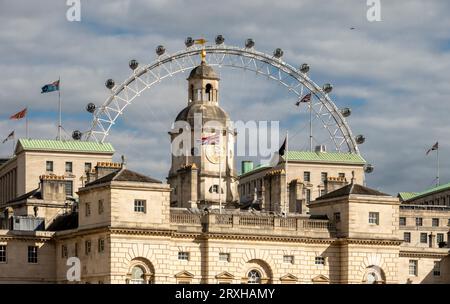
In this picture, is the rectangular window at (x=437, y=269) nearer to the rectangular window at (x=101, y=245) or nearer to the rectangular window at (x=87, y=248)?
the rectangular window at (x=87, y=248)

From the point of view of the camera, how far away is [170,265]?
147 m

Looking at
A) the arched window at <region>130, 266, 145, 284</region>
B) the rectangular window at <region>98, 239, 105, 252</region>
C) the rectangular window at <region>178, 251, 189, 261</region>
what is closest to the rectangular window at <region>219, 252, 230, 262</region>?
the rectangular window at <region>178, 251, 189, 261</region>

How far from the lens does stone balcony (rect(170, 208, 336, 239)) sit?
150000 mm

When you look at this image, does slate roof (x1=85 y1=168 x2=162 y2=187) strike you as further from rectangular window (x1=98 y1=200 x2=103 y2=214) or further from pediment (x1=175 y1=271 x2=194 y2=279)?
pediment (x1=175 y1=271 x2=194 y2=279)

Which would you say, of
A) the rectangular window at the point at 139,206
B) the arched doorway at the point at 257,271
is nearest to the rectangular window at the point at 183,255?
the arched doorway at the point at 257,271

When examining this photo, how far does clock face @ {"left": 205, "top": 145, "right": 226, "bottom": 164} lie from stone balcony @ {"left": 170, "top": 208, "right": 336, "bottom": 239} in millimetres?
19535

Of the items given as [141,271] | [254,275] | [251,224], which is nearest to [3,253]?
[141,271]

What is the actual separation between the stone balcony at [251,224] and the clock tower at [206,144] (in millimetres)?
17621

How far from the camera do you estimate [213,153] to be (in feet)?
581

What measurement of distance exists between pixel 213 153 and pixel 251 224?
25112 millimetres

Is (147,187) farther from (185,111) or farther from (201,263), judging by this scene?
(185,111)

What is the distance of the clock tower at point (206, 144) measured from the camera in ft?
575
